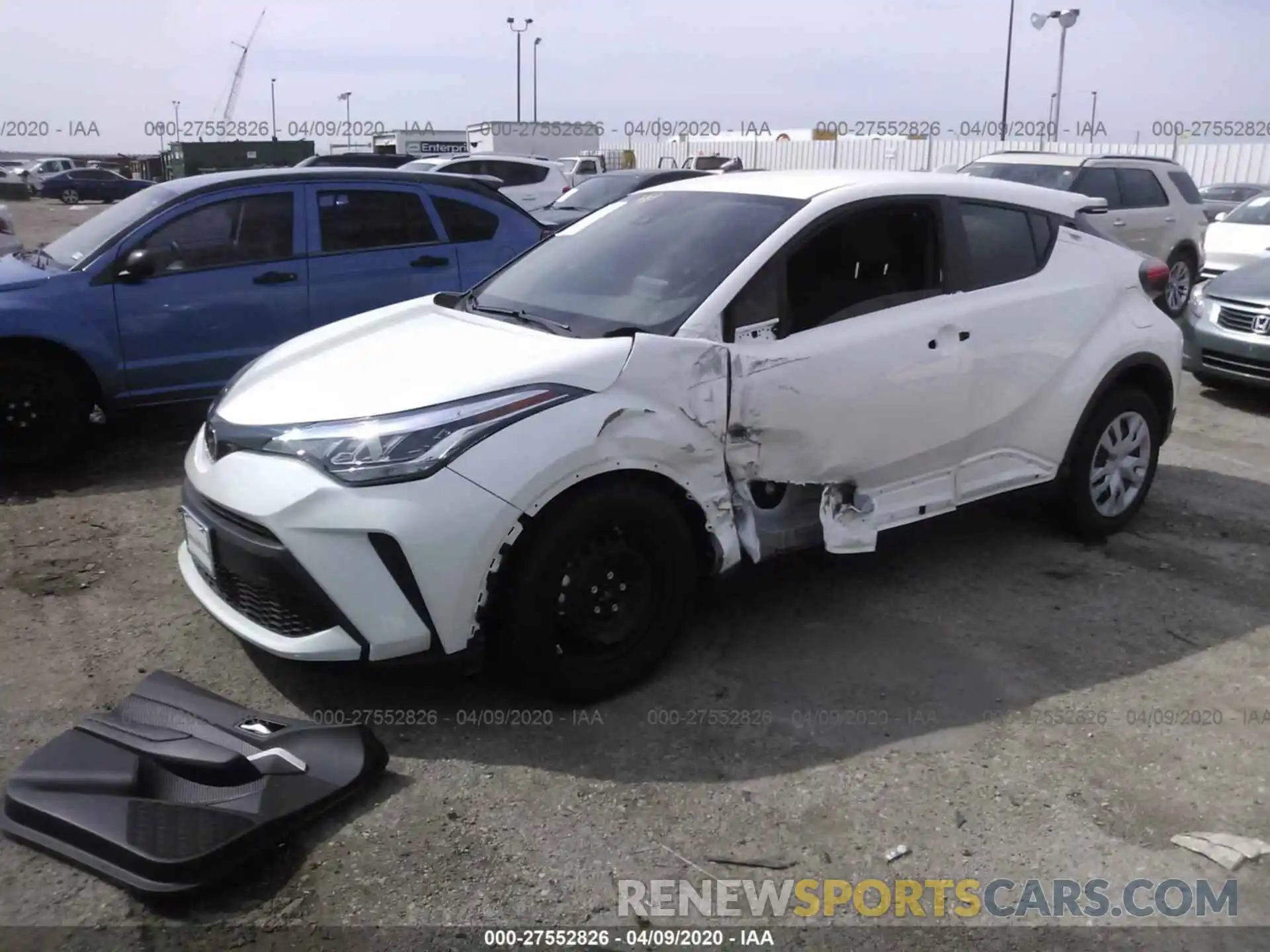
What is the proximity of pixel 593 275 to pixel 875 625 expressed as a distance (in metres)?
1.84

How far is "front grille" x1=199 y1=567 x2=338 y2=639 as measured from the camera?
3342 mm

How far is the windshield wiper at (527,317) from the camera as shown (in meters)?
3.90

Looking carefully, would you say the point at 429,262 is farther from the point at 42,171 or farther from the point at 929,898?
the point at 42,171

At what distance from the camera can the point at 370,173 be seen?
7.24m

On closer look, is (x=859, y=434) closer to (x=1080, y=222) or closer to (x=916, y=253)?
(x=916, y=253)

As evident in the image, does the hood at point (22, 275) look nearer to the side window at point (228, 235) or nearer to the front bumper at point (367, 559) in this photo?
the side window at point (228, 235)

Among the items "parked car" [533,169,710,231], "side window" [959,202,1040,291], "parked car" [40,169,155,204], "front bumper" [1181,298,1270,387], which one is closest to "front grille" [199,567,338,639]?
"side window" [959,202,1040,291]

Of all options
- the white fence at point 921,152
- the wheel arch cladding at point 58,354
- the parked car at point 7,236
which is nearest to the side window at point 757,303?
the wheel arch cladding at point 58,354

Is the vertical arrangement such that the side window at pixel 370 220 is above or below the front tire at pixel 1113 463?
above

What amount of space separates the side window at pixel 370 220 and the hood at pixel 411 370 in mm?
3012

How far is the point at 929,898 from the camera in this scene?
287cm

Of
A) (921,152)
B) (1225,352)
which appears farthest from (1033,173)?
(921,152)

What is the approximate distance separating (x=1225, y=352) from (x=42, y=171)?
5030cm

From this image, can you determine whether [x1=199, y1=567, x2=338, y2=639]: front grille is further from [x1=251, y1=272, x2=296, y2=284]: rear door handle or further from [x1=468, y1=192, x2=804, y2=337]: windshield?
[x1=251, y1=272, x2=296, y2=284]: rear door handle
